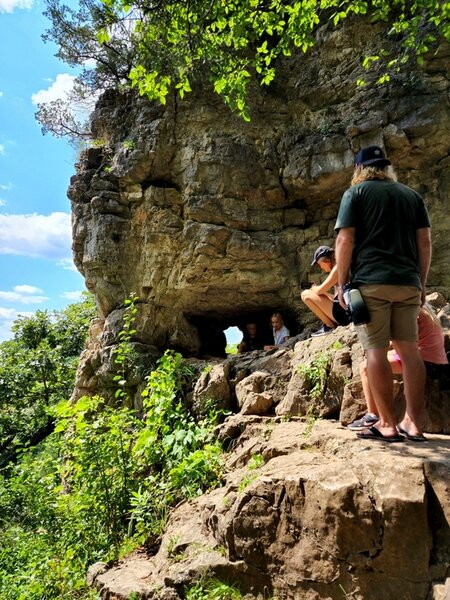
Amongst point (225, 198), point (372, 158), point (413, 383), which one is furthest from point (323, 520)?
point (225, 198)

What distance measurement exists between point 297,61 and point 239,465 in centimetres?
937

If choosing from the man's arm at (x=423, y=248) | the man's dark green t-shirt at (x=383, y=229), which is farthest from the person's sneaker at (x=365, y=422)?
the man's dark green t-shirt at (x=383, y=229)

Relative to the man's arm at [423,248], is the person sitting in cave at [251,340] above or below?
below

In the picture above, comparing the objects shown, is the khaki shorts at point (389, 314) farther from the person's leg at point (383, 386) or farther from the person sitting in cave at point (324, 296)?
the person sitting in cave at point (324, 296)

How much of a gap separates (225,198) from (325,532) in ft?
24.3

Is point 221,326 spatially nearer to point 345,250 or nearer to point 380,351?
point 345,250

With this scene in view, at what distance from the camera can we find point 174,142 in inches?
364

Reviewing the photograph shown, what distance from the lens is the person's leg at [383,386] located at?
2.78m

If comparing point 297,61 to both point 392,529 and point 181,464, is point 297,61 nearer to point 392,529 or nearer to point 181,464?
point 181,464

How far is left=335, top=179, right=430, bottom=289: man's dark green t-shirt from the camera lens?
9.28 feet

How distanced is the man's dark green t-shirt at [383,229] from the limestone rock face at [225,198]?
558 cm

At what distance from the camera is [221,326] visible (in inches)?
415

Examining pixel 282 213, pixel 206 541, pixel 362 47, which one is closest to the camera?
pixel 206 541

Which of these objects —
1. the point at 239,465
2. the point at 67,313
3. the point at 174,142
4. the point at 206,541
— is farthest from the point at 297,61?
the point at 67,313
